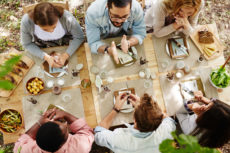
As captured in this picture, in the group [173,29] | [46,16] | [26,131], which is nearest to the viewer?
[46,16]

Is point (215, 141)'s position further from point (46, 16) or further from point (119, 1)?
point (46, 16)

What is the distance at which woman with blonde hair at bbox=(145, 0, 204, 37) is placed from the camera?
2.24 meters

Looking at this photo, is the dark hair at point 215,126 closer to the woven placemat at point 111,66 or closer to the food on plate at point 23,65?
the woven placemat at point 111,66

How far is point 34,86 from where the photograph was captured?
2123 mm

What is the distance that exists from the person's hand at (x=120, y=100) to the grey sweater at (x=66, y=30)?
87cm

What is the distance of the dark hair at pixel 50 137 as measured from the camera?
1.72 meters

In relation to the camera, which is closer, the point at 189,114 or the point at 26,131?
the point at 26,131

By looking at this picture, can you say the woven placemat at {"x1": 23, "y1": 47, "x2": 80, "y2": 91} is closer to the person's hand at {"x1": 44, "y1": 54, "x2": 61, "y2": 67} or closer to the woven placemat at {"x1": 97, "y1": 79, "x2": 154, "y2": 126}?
the person's hand at {"x1": 44, "y1": 54, "x2": 61, "y2": 67}

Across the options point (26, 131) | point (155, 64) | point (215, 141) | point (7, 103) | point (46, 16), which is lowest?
point (215, 141)

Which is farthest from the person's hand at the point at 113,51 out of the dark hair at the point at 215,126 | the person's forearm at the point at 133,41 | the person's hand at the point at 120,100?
the dark hair at the point at 215,126

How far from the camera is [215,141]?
1.78m

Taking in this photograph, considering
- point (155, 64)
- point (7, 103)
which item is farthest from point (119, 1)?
point (7, 103)

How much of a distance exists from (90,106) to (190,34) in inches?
67.6

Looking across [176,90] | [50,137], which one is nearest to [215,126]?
[176,90]
